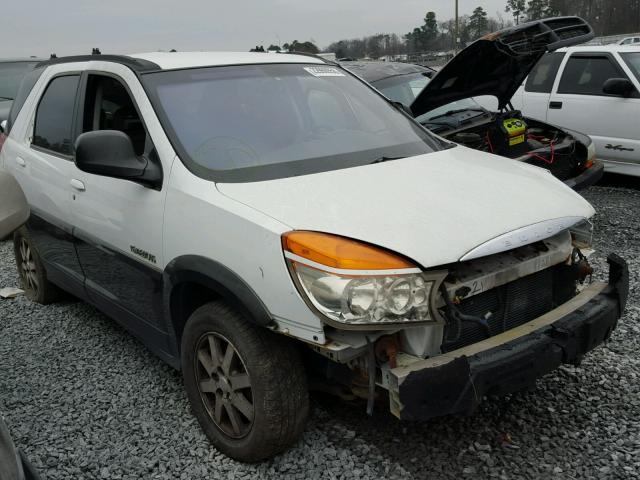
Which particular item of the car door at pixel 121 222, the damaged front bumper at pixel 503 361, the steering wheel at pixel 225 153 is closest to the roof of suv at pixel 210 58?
the car door at pixel 121 222

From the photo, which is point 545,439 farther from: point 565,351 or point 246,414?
point 246,414

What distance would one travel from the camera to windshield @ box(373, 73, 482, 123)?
6.75 m

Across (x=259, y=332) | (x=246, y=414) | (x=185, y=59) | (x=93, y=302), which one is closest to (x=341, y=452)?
(x=246, y=414)

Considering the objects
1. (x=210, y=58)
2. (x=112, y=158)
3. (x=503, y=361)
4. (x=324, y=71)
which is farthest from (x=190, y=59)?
(x=503, y=361)

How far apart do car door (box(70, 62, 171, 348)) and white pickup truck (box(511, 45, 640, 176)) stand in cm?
598

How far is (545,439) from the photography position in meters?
2.80

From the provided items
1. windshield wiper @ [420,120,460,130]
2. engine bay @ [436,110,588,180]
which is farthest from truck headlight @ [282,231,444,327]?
windshield wiper @ [420,120,460,130]

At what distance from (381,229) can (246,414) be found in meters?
1.00

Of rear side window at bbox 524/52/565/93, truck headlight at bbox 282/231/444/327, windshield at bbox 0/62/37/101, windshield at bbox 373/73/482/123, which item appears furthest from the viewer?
windshield at bbox 0/62/37/101

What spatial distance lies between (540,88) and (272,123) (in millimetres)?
6084

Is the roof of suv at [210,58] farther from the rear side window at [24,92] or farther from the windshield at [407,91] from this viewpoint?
the windshield at [407,91]

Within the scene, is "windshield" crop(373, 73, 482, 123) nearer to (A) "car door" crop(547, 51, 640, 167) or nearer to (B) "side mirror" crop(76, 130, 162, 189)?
(A) "car door" crop(547, 51, 640, 167)

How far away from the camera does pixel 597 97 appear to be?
745 centimetres

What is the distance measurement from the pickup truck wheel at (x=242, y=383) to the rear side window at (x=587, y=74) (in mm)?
6512
